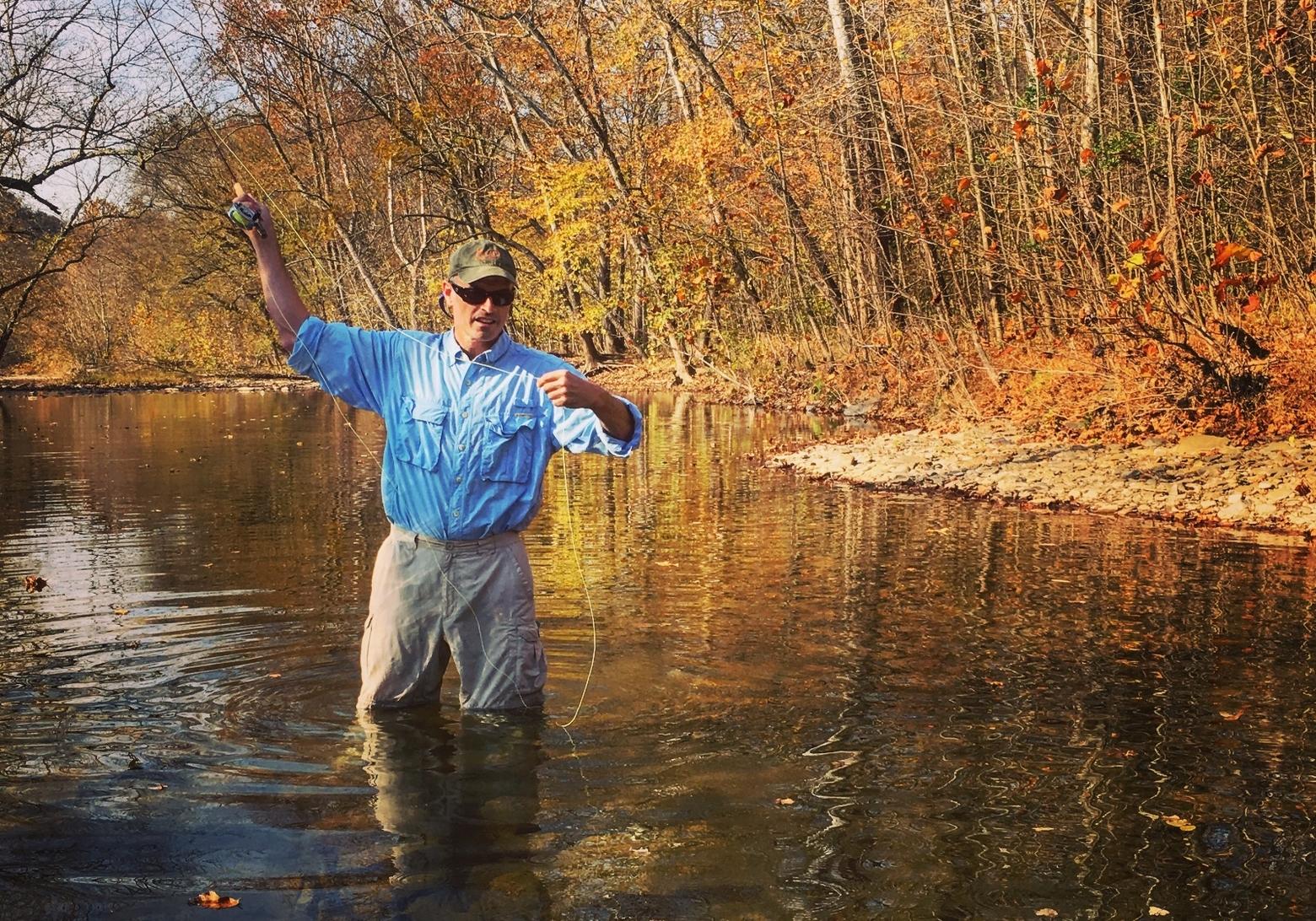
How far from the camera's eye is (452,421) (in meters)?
5.62

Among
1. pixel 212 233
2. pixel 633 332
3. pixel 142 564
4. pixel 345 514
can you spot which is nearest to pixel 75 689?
pixel 142 564

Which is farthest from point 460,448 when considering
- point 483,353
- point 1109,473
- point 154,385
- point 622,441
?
point 154,385

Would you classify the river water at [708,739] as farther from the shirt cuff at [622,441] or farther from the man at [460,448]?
the shirt cuff at [622,441]

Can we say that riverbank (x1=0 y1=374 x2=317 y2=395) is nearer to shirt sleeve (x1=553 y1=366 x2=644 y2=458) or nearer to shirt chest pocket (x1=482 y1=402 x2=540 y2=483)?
shirt chest pocket (x1=482 y1=402 x2=540 y2=483)

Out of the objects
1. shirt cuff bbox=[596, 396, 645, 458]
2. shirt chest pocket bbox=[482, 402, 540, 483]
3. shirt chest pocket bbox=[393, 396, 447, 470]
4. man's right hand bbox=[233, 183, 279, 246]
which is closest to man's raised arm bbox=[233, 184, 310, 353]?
man's right hand bbox=[233, 183, 279, 246]

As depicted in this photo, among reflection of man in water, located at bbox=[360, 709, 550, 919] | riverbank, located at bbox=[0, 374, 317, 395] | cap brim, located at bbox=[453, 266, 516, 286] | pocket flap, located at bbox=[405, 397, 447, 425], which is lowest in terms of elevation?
reflection of man in water, located at bbox=[360, 709, 550, 919]

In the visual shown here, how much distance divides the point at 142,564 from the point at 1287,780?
8677mm

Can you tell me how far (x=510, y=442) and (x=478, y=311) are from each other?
534 mm

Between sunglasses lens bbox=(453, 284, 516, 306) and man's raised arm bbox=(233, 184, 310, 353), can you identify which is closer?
man's raised arm bbox=(233, 184, 310, 353)

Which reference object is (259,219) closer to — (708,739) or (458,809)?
(458,809)

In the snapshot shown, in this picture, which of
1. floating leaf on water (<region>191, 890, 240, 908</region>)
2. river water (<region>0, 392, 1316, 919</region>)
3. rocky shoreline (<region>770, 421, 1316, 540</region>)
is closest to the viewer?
floating leaf on water (<region>191, 890, 240, 908</region>)

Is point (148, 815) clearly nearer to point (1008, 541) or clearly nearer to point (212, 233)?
point (1008, 541)

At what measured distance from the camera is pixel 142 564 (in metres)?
11.2

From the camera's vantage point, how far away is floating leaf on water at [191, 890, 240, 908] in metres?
4.35
